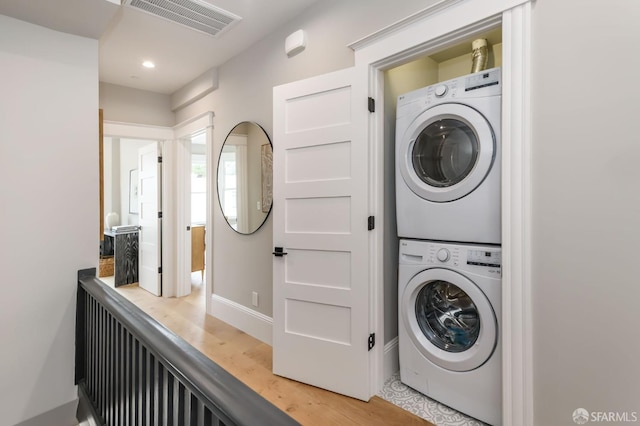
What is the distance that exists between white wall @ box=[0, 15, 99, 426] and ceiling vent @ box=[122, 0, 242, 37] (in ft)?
1.64

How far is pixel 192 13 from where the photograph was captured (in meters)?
2.33

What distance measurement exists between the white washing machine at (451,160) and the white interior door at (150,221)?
3368 mm

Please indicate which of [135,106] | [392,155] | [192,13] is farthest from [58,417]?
[135,106]

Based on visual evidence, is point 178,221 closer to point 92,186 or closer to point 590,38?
point 92,186

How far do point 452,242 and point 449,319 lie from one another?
514 mm

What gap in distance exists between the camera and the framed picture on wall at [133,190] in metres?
5.69

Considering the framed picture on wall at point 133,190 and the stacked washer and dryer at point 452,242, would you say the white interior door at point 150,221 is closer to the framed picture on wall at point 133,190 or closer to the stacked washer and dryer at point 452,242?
the framed picture on wall at point 133,190

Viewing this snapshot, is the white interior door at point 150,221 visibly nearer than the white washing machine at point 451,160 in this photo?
No

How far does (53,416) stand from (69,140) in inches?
68.7

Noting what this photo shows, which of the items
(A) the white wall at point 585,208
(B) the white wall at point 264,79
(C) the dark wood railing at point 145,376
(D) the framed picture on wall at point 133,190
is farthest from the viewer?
(D) the framed picture on wall at point 133,190

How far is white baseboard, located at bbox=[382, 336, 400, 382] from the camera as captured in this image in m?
2.14

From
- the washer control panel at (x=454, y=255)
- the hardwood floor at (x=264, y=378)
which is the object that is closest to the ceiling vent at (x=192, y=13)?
the washer control panel at (x=454, y=255)

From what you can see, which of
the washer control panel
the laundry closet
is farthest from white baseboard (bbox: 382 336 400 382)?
the washer control panel

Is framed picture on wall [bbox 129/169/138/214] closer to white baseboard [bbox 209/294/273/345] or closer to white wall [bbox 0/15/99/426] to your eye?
white baseboard [bbox 209/294/273/345]
